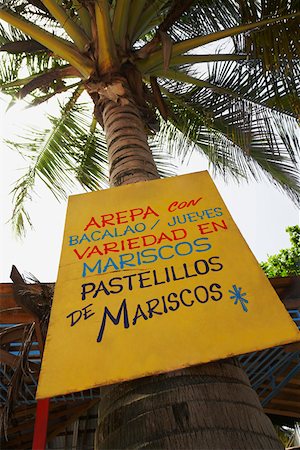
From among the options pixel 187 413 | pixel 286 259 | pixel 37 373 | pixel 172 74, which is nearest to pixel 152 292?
pixel 187 413

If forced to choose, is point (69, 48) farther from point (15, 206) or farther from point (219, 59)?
point (15, 206)

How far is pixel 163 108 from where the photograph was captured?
3291 millimetres

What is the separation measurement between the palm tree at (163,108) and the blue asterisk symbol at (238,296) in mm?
220

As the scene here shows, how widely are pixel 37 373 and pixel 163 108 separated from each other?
2258 mm

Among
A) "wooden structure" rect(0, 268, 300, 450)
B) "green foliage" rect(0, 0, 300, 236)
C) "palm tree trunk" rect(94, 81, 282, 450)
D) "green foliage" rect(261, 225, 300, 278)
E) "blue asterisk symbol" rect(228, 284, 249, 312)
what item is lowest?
"palm tree trunk" rect(94, 81, 282, 450)

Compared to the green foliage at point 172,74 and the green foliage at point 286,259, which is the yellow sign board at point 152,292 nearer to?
the green foliage at point 172,74

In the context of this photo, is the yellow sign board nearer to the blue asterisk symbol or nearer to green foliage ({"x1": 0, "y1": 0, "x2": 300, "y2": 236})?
the blue asterisk symbol

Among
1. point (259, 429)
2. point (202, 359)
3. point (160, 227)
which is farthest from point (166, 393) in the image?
point (160, 227)

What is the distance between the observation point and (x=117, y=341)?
1.35m

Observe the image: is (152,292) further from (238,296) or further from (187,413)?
(187,413)

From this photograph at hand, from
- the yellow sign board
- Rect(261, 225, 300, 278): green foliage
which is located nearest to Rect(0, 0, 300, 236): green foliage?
the yellow sign board

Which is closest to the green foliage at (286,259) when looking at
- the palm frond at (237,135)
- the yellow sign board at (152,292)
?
the palm frond at (237,135)

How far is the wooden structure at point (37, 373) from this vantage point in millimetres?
2409

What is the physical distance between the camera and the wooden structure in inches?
94.8
